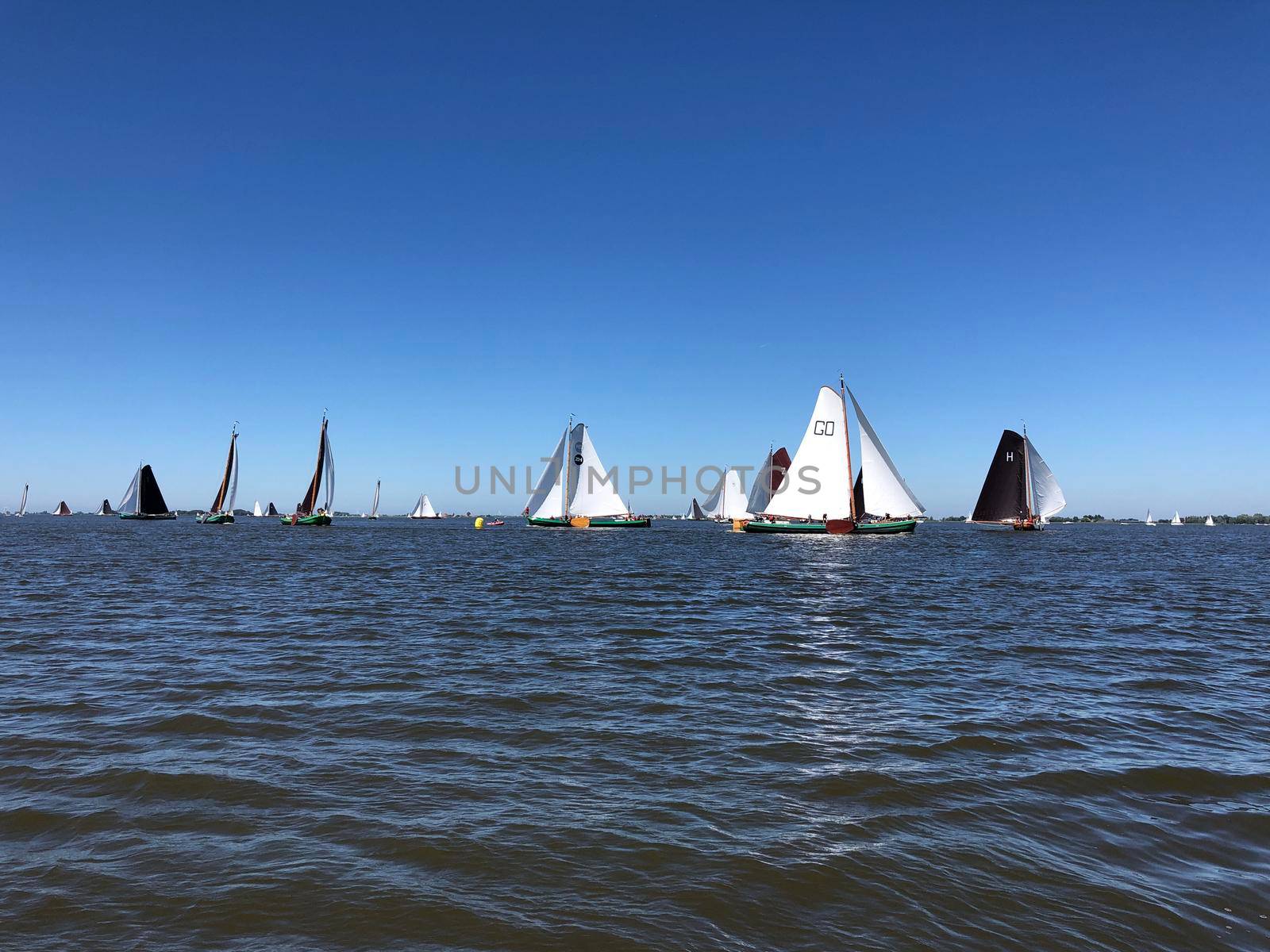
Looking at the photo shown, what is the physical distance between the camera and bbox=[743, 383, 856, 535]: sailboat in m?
66.8

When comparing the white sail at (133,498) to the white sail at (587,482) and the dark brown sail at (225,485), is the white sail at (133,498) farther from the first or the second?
the white sail at (587,482)

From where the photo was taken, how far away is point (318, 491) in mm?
92938

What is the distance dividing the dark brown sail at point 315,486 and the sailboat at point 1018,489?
86.6 meters

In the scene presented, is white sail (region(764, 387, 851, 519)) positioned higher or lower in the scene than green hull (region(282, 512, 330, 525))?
higher

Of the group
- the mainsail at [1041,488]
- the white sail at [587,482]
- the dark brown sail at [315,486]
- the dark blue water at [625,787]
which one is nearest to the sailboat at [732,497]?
the white sail at [587,482]

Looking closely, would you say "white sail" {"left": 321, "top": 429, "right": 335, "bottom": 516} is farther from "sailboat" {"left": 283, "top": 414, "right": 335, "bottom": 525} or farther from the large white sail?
the large white sail

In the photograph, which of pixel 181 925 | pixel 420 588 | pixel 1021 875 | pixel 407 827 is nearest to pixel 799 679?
pixel 1021 875

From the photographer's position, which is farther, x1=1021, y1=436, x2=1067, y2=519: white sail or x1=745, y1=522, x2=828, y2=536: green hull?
x1=1021, y1=436, x2=1067, y2=519: white sail

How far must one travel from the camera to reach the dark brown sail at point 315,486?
289 ft

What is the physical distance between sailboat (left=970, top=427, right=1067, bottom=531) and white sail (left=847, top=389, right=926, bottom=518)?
73.5ft

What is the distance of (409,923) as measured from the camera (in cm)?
432

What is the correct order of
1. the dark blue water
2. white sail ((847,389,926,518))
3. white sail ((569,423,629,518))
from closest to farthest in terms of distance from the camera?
the dark blue water, white sail ((847,389,926,518)), white sail ((569,423,629,518))

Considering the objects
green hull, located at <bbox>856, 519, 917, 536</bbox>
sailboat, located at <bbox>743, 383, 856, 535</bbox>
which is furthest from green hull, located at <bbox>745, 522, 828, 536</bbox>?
green hull, located at <bbox>856, 519, 917, 536</bbox>

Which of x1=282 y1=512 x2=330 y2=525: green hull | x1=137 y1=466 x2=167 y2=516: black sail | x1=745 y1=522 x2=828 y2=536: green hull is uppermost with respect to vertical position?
x1=137 y1=466 x2=167 y2=516: black sail
